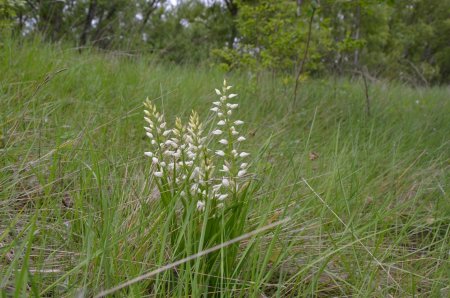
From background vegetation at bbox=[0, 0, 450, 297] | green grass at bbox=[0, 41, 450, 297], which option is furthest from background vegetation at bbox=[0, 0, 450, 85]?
green grass at bbox=[0, 41, 450, 297]

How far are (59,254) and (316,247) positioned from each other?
3.68 feet

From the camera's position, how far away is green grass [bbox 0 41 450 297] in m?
1.42

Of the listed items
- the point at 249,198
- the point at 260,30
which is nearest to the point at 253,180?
the point at 249,198

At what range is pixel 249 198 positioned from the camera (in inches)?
58.5

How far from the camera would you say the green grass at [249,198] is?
4.66 feet

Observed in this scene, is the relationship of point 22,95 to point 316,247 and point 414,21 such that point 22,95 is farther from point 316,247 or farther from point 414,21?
point 414,21

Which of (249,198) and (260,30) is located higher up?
(260,30)

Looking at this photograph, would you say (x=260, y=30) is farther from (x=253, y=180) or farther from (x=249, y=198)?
(x=249, y=198)

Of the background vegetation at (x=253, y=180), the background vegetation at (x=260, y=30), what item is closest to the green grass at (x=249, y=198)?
the background vegetation at (x=253, y=180)

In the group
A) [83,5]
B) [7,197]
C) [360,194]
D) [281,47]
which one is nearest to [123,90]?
[7,197]

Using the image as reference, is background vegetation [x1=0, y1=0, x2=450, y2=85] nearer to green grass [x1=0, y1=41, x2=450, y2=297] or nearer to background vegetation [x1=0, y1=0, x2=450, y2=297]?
background vegetation [x1=0, y1=0, x2=450, y2=297]

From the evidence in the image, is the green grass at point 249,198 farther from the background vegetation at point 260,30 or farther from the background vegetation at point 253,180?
the background vegetation at point 260,30

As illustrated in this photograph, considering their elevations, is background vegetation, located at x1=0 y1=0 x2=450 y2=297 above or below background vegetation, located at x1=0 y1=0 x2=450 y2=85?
below

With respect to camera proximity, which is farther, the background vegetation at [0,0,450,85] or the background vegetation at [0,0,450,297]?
the background vegetation at [0,0,450,85]
